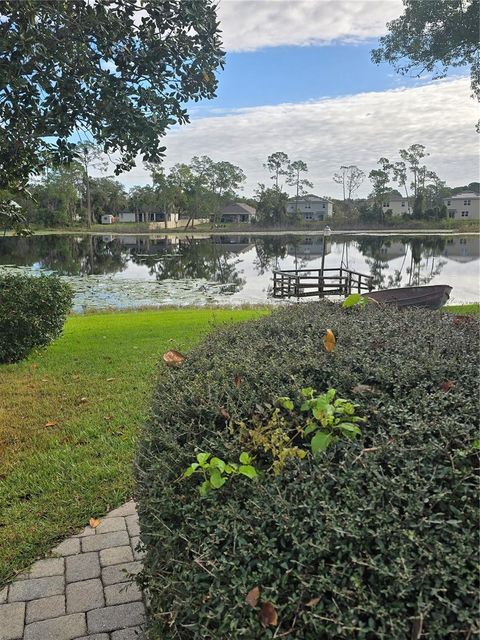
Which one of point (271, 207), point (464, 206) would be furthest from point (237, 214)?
point (464, 206)

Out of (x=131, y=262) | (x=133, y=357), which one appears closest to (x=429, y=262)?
(x=131, y=262)

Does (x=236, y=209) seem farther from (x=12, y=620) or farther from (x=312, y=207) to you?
(x=12, y=620)

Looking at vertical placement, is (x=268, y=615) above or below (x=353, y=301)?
below

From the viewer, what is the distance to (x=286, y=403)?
62.8 inches

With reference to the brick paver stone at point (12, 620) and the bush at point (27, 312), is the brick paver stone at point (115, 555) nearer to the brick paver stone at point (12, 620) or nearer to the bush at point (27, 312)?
the brick paver stone at point (12, 620)

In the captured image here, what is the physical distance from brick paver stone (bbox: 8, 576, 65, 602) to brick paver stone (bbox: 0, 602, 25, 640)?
46mm

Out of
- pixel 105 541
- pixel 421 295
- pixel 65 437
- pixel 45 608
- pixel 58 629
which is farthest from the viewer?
pixel 421 295

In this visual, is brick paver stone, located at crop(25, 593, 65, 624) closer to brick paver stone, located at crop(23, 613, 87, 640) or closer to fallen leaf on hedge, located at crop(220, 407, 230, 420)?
brick paver stone, located at crop(23, 613, 87, 640)

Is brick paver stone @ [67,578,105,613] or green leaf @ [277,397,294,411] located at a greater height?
green leaf @ [277,397,294,411]

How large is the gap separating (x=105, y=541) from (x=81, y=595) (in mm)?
436

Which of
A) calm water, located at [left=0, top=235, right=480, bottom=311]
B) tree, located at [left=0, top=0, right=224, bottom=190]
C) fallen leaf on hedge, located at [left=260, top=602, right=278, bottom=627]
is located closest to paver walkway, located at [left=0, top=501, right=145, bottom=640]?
fallen leaf on hedge, located at [left=260, top=602, right=278, bottom=627]

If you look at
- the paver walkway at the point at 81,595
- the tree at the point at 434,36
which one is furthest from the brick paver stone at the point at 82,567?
A: the tree at the point at 434,36

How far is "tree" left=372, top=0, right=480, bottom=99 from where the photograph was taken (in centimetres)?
898

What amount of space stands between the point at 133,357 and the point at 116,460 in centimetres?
311
